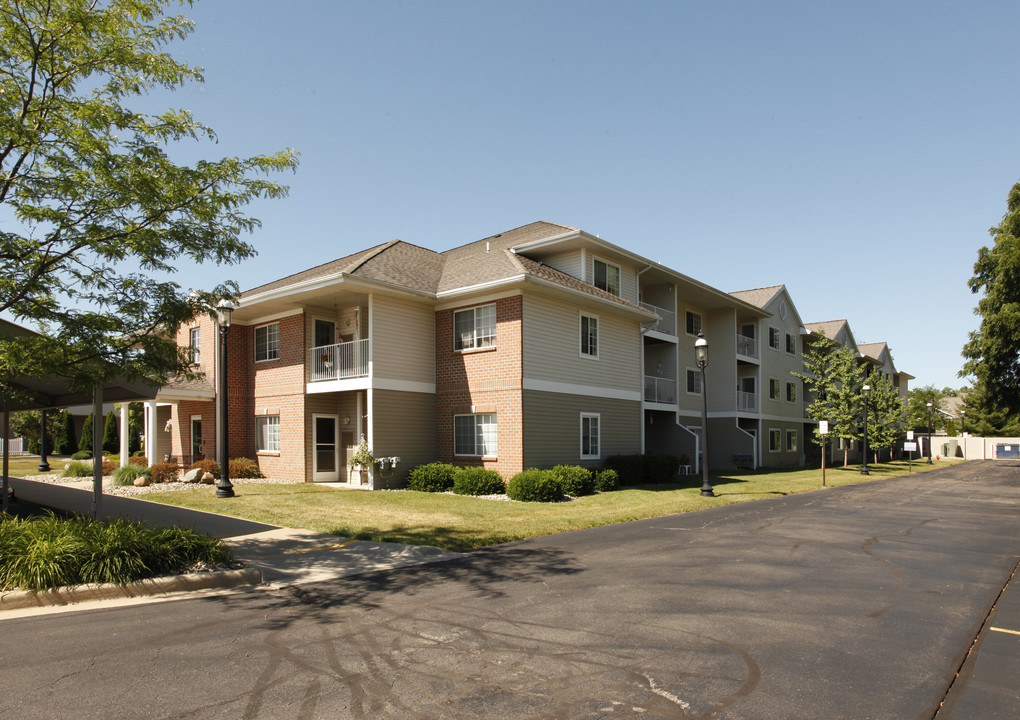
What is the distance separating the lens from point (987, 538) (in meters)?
11.9

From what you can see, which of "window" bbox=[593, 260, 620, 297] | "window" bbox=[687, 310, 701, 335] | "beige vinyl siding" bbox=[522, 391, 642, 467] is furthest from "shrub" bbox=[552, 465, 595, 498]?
"window" bbox=[687, 310, 701, 335]

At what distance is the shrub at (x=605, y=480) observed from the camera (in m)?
19.9

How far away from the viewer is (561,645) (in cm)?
562

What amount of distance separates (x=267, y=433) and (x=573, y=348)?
11.3 meters

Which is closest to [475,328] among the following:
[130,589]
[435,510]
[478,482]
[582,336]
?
[582,336]

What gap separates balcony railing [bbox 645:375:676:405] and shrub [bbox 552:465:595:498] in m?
8.53

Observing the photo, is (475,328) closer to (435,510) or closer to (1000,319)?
(435,510)

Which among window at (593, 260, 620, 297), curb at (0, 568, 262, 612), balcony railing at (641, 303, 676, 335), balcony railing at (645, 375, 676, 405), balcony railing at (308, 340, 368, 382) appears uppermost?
window at (593, 260, 620, 297)

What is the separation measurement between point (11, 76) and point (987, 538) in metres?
17.1

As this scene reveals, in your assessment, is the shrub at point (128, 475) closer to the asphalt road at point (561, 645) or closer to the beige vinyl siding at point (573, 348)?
the beige vinyl siding at point (573, 348)

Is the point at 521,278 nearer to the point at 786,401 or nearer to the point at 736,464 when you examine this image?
the point at 736,464

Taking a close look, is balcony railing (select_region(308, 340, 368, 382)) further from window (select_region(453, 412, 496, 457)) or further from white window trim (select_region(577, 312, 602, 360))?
white window trim (select_region(577, 312, 602, 360))

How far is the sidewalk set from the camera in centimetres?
777

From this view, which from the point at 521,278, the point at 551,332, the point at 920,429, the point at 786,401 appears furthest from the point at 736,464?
the point at 920,429
